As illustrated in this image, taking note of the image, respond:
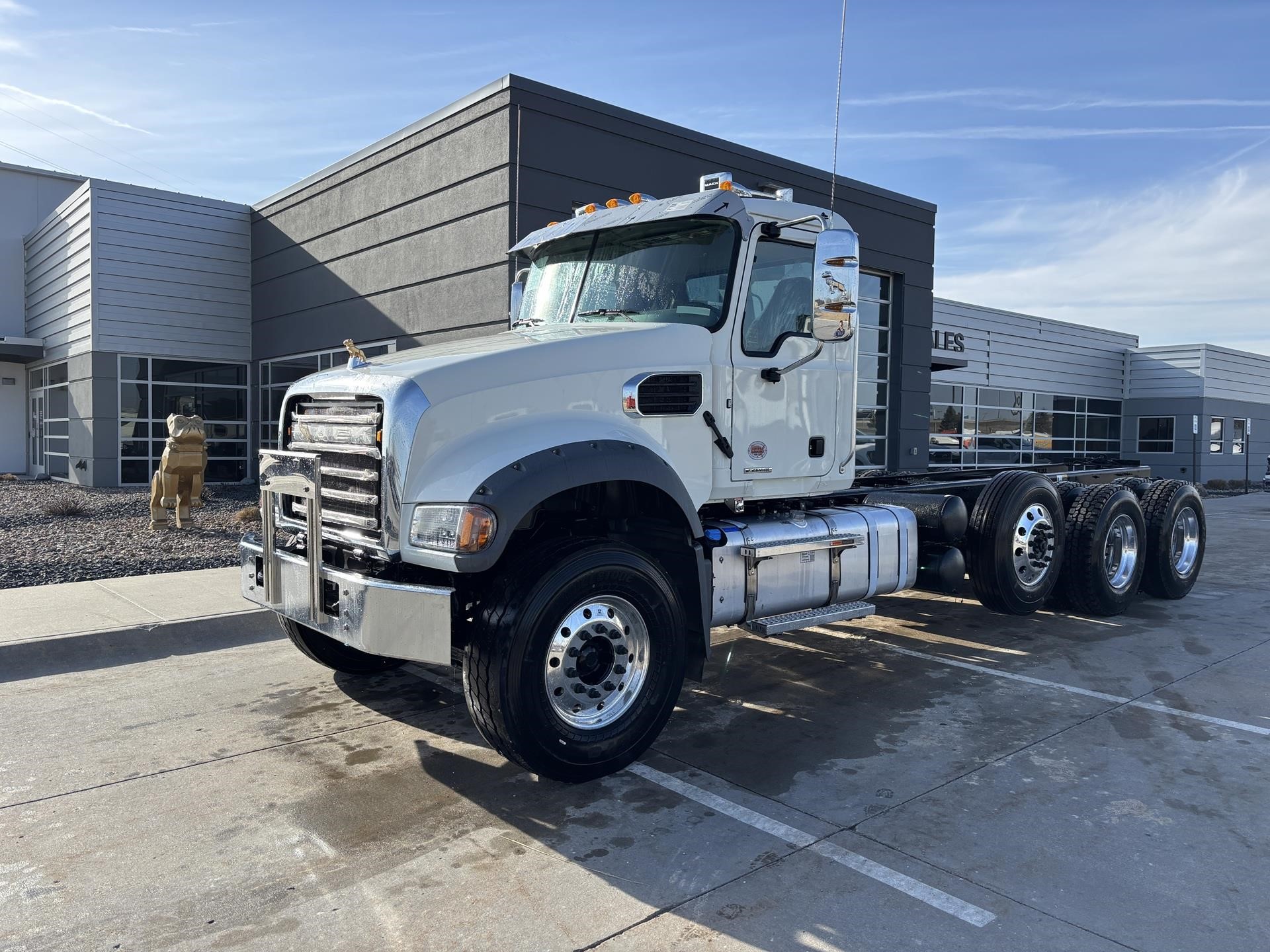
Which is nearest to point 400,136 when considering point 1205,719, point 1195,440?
point 1205,719

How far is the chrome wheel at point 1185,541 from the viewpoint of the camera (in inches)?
376

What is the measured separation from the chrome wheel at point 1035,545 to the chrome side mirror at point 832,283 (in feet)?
11.4

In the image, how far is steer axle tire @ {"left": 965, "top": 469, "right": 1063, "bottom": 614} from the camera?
295 inches

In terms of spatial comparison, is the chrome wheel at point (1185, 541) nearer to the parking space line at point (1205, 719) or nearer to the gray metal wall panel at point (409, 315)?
the parking space line at point (1205, 719)

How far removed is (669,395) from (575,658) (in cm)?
154

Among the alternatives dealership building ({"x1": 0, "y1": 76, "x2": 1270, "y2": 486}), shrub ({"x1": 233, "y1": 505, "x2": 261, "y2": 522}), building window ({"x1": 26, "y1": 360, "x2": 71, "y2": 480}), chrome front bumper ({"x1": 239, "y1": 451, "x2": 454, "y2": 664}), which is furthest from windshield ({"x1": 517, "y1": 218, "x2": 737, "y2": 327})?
building window ({"x1": 26, "y1": 360, "x2": 71, "y2": 480})

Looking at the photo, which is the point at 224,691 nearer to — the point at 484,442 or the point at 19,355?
the point at 484,442

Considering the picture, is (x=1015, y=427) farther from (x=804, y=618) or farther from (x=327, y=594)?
(x=327, y=594)

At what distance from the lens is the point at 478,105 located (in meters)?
13.0

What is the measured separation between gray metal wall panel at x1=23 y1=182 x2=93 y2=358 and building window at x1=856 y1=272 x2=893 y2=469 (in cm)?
1570

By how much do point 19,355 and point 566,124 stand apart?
59.9 feet

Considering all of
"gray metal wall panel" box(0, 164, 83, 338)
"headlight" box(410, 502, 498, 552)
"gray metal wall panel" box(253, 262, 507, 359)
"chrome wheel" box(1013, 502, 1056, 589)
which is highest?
"gray metal wall panel" box(0, 164, 83, 338)

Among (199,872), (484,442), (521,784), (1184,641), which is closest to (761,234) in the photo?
(484,442)

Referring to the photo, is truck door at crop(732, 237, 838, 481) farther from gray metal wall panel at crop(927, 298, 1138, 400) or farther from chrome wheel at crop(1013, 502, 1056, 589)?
gray metal wall panel at crop(927, 298, 1138, 400)
